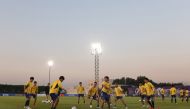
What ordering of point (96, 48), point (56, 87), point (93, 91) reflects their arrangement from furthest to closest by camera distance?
point (96, 48) → point (93, 91) → point (56, 87)

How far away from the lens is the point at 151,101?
26.8 metres

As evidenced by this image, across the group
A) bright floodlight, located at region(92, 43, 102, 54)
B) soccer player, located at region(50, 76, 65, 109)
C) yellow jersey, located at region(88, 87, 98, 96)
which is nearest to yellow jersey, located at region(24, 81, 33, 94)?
soccer player, located at region(50, 76, 65, 109)

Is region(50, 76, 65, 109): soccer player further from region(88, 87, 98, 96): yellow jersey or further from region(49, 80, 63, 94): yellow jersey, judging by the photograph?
region(88, 87, 98, 96): yellow jersey

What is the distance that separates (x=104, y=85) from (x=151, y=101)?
11.5 ft

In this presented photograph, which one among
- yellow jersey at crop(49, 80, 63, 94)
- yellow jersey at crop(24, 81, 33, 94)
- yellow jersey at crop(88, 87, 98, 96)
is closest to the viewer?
yellow jersey at crop(49, 80, 63, 94)

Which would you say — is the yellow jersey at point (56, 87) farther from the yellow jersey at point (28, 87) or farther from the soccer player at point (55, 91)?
the yellow jersey at point (28, 87)

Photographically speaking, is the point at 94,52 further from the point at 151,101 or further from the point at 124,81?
the point at 124,81

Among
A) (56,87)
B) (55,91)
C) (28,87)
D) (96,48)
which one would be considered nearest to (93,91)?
(28,87)

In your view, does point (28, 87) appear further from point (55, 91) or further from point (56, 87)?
point (56, 87)

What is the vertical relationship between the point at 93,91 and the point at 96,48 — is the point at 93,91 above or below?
below

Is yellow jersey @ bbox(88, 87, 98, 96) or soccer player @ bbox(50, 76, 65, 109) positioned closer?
soccer player @ bbox(50, 76, 65, 109)

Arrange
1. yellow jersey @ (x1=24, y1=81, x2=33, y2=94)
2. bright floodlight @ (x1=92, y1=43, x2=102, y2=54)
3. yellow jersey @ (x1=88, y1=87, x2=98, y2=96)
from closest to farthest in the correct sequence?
yellow jersey @ (x1=24, y1=81, x2=33, y2=94), yellow jersey @ (x1=88, y1=87, x2=98, y2=96), bright floodlight @ (x1=92, y1=43, x2=102, y2=54)

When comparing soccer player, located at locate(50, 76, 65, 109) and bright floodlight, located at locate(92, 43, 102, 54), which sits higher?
bright floodlight, located at locate(92, 43, 102, 54)

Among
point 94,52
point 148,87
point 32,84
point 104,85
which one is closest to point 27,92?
point 32,84
